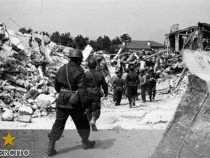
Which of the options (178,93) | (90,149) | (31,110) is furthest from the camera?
(178,93)

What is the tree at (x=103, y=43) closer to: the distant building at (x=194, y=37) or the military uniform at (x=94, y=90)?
the distant building at (x=194, y=37)

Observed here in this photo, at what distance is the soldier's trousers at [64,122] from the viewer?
5919 millimetres

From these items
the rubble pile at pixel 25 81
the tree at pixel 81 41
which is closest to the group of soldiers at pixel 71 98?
the rubble pile at pixel 25 81

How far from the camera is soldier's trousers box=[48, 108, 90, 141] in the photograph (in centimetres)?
592

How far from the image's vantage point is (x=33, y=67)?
46.7 ft

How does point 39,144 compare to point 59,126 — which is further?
point 39,144

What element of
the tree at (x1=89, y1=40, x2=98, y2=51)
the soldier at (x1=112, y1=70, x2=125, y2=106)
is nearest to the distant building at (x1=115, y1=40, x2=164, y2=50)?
the tree at (x1=89, y1=40, x2=98, y2=51)

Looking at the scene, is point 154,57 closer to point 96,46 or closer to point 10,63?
point 10,63

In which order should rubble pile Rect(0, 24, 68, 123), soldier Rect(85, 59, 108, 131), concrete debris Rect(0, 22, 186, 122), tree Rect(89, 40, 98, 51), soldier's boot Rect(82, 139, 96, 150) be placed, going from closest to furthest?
soldier's boot Rect(82, 139, 96, 150) < soldier Rect(85, 59, 108, 131) < rubble pile Rect(0, 24, 68, 123) < concrete debris Rect(0, 22, 186, 122) < tree Rect(89, 40, 98, 51)

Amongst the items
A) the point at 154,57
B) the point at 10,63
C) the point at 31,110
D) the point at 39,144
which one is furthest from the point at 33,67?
the point at 154,57

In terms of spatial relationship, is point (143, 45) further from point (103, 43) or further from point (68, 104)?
point (68, 104)

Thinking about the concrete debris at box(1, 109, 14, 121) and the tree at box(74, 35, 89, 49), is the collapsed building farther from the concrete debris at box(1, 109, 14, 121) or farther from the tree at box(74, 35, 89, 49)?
the tree at box(74, 35, 89, 49)

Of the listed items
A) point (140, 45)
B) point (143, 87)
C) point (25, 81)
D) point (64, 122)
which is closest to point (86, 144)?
point (64, 122)

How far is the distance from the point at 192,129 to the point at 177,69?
2350 centimetres
